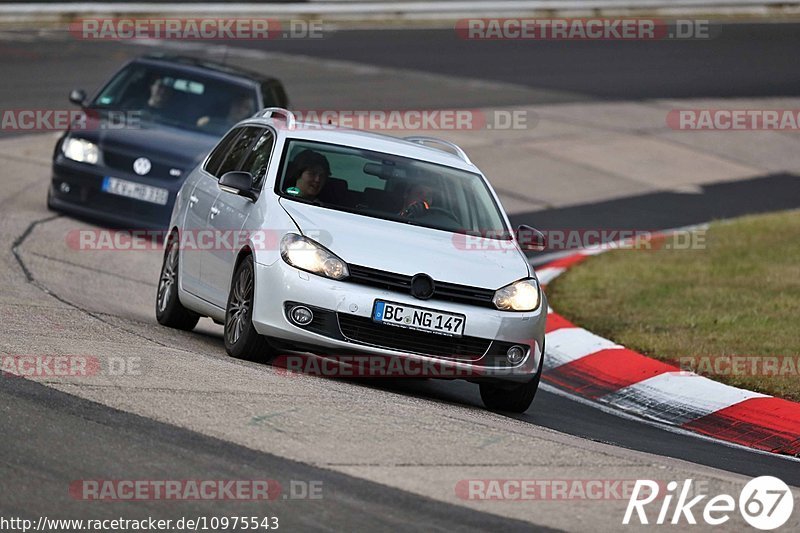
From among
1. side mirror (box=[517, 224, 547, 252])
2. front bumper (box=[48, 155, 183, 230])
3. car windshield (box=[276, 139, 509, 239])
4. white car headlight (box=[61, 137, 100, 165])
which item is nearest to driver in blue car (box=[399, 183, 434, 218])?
car windshield (box=[276, 139, 509, 239])

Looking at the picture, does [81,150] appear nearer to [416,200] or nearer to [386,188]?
[386,188]

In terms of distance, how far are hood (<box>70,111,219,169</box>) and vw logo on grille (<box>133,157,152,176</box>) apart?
0.20 ft

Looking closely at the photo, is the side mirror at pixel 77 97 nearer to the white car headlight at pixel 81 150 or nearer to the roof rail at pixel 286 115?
the white car headlight at pixel 81 150

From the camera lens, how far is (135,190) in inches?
581

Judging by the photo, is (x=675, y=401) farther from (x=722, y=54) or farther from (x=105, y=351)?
(x=722, y=54)

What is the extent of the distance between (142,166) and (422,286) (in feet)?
21.9

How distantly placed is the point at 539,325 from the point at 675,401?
1.63m

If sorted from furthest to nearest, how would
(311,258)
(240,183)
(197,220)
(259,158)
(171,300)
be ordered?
(171,300), (197,220), (259,158), (240,183), (311,258)

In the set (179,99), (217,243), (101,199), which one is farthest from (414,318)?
(179,99)

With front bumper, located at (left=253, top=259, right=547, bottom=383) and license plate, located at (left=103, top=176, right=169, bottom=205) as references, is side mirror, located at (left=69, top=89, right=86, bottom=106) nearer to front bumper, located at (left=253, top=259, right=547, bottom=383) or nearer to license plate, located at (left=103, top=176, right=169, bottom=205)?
license plate, located at (left=103, top=176, right=169, bottom=205)

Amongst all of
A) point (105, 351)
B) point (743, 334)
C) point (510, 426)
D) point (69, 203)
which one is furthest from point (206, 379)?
point (69, 203)

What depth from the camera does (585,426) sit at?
9.25 meters

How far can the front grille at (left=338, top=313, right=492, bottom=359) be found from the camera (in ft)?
28.5

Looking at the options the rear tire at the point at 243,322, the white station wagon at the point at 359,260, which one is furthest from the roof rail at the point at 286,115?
the rear tire at the point at 243,322
